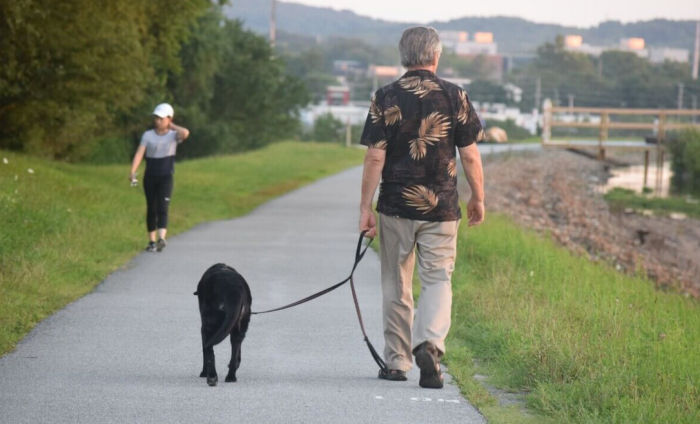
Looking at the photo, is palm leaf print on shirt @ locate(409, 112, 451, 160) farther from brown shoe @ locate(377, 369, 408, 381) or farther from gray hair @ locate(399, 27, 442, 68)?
brown shoe @ locate(377, 369, 408, 381)

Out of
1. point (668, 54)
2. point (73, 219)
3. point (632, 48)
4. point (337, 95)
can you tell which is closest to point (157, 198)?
point (73, 219)

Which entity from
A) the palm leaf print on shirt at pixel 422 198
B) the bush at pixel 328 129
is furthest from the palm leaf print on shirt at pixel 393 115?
the bush at pixel 328 129

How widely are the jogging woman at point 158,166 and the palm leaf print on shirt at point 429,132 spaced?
7685mm

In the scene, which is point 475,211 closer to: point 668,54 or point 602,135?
point 602,135

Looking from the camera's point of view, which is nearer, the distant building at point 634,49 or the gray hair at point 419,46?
the gray hair at point 419,46

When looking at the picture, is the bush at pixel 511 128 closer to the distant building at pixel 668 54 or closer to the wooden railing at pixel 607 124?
the distant building at pixel 668 54

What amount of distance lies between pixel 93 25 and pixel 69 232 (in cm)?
1131

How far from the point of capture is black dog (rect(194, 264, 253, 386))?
698 cm

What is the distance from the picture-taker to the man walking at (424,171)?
7078mm

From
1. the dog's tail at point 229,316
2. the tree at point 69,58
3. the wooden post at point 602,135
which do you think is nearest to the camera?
the dog's tail at point 229,316

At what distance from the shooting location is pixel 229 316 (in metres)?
6.97

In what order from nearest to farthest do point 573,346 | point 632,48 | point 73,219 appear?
point 573,346
point 73,219
point 632,48

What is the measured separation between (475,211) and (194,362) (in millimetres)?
2163

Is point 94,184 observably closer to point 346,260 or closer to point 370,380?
point 346,260
